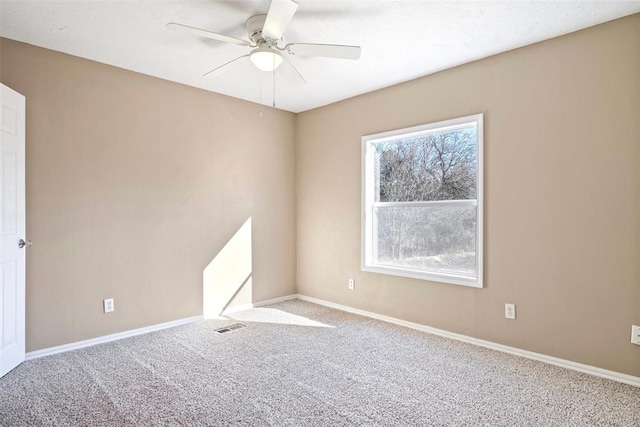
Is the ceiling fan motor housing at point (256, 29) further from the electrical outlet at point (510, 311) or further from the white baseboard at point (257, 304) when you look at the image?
the white baseboard at point (257, 304)

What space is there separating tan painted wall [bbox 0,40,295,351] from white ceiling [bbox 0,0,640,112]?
292 mm

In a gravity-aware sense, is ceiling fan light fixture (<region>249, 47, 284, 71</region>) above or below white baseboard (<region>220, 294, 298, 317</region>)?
above

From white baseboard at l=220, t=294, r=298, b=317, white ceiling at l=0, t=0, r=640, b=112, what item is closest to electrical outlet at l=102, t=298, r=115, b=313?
white baseboard at l=220, t=294, r=298, b=317

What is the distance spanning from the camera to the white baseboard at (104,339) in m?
3.09

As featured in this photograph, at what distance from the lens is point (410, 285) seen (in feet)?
12.8

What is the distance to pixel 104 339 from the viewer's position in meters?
3.44

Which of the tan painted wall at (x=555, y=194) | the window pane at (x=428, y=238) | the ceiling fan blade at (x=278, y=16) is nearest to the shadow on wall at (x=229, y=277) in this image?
the window pane at (x=428, y=238)

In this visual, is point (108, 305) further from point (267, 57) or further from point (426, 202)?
point (426, 202)

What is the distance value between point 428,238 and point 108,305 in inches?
122

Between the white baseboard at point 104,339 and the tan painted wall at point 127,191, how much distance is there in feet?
0.15

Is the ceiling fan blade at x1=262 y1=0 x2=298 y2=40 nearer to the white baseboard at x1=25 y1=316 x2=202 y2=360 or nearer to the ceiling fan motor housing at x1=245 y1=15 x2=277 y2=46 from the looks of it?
the ceiling fan motor housing at x1=245 y1=15 x2=277 y2=46

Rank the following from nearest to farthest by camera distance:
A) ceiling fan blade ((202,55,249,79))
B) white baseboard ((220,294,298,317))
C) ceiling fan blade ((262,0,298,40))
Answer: ceiling fan blade ((262,0,298,40)) → ceiling fan blade ((202,55,249,79)) → white baseboard ((220,294,298,317))

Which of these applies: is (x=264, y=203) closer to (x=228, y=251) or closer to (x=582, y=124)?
(x=228, y=251)

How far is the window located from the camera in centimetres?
351
